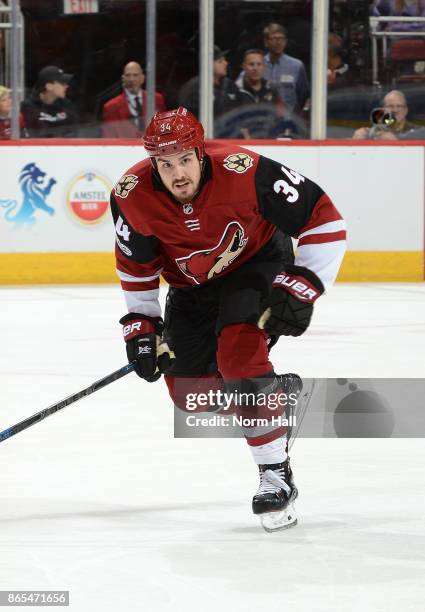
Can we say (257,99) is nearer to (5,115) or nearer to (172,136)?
(5,115)

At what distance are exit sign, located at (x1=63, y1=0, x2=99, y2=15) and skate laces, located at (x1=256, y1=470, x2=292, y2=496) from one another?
20.0 ft

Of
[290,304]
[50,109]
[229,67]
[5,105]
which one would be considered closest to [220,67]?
[229,67]

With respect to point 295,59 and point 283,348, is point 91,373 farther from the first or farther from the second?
point 295,59

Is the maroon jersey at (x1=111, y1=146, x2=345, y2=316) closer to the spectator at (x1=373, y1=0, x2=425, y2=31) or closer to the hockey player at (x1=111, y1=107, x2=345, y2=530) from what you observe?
the hockey player at (x1=111, y1=107, x2=345, y2=530)

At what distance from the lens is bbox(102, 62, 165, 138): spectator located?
8898mm

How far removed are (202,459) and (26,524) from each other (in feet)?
2.72

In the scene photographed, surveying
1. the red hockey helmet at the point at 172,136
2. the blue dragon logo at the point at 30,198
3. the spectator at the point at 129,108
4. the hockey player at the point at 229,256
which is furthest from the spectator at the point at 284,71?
the red hockey helmet at the point at 172,136

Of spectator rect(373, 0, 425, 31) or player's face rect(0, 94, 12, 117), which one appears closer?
player's face rect(0, 94, 12, 117)

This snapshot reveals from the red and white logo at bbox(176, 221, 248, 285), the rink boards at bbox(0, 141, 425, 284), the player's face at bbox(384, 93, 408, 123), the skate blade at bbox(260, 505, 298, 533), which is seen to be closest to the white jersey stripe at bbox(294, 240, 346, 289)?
the red and white logo at bbox(176, 221, 248, 285)

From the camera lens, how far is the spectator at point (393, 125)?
9.20m

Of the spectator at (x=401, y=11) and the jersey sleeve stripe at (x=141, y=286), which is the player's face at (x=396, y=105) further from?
the jersey sleeve stripe at (x=141, y=286)

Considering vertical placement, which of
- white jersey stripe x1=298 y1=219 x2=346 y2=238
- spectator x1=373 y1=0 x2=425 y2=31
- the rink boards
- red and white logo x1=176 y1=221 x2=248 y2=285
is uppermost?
spectator x1=373 y1=0 x2=425 y2=31

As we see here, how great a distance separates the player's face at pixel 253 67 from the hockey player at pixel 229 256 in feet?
18.7

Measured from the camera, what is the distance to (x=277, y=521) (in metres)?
3.12
